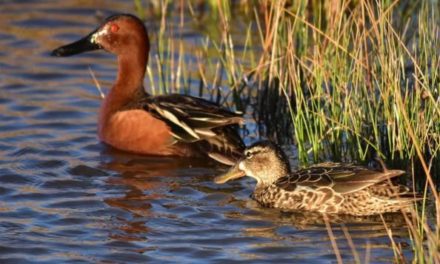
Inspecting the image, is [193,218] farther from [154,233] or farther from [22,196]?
[22,196]

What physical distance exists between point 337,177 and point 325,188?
0.12 m

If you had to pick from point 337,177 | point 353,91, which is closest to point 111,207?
point 337,177

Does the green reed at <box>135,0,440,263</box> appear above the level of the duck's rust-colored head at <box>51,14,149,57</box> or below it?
below

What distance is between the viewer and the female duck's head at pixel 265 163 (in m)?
9.06

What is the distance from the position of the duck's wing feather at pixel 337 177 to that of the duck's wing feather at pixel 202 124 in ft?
4.29

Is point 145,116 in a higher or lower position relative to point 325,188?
higher

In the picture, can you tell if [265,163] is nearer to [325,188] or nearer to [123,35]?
[325,188]

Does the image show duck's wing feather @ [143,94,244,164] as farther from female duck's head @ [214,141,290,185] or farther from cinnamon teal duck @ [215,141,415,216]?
cinnamon teal duck @ [215,141,415,216]

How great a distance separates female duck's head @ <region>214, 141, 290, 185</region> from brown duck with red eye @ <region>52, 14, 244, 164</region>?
0.77m

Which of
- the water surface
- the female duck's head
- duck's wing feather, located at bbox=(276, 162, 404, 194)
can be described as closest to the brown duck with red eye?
the water surface

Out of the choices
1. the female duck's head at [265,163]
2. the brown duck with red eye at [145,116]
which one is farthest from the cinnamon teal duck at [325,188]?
the brown duck with red eye at [145,116]

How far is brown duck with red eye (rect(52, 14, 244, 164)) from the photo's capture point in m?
10.1

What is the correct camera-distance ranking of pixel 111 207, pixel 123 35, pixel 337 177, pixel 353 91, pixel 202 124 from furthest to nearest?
pixel 123 35 → pixel 202 124 → pixel 353 91 → pixel 111 207 → pixel 337 177

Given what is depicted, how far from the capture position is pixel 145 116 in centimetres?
1040
